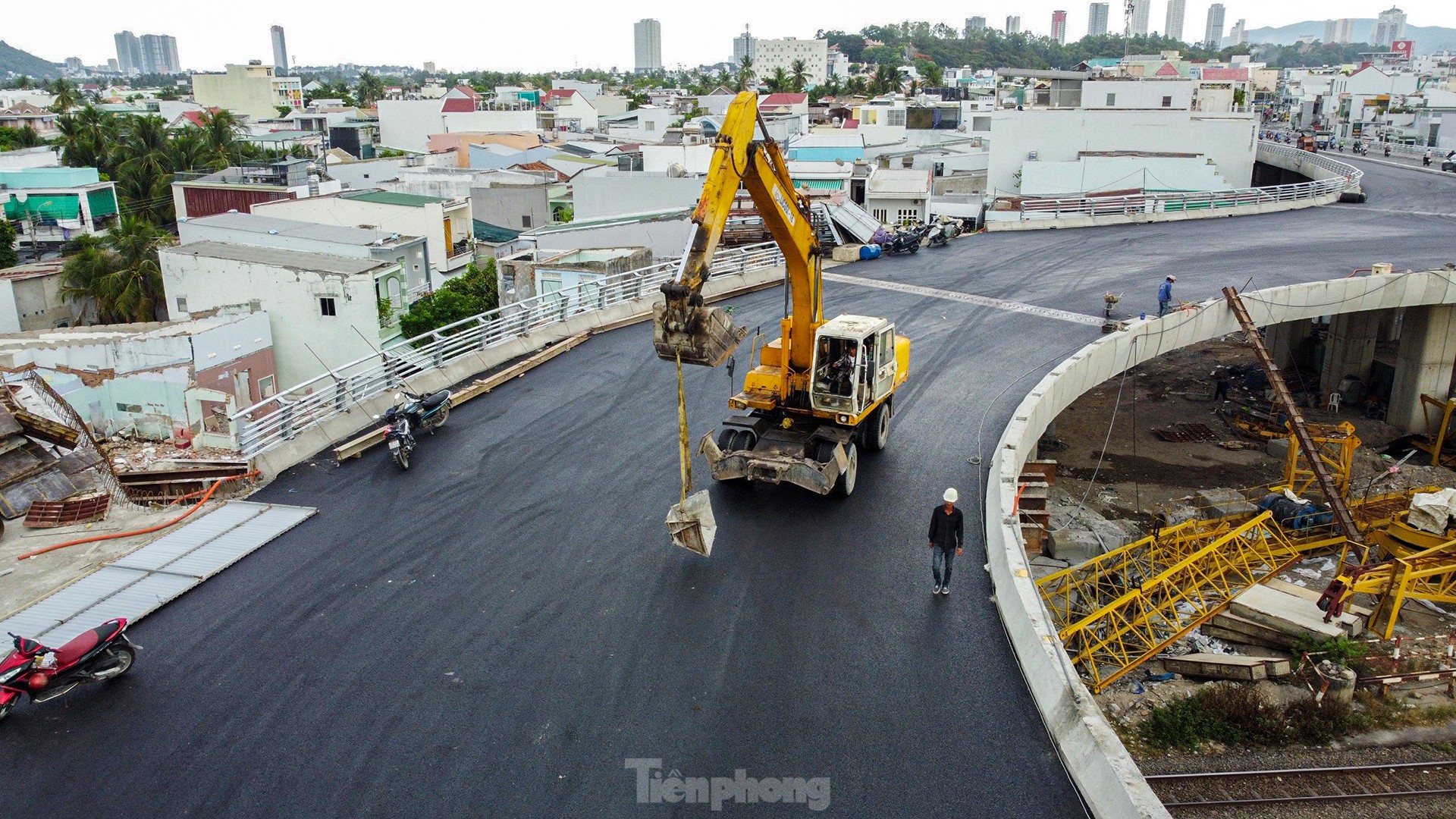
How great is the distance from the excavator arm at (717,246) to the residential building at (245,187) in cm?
3996

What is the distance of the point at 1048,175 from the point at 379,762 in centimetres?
4498

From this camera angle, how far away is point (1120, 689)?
14133 millimetres

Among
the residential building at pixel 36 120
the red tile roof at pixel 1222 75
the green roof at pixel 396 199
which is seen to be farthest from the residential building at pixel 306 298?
the red tile roof at pixel 1222 75

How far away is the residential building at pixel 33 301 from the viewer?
40.5 metres

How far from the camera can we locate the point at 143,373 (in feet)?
80.6

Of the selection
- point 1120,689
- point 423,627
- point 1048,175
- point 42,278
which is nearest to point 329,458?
point 423,627

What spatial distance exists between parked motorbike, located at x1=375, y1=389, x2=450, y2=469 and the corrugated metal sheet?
70.3 inches

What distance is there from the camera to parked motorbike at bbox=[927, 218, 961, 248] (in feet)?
114

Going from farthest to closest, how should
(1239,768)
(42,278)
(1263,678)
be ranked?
(42,278), (1263,678), (1239,768)

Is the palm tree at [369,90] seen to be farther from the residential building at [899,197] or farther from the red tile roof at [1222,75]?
the residential building at [899,197]

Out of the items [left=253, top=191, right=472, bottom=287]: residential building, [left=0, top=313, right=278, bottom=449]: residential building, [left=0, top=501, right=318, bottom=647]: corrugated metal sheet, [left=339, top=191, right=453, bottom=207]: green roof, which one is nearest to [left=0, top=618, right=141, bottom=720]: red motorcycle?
[left=0, top=501, right=318, bottom=647]: corrugated metal sheet

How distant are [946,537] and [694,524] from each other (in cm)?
296

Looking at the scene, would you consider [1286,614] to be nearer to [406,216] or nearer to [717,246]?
[717,246]

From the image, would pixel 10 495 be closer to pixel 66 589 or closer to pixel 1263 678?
pixel 66 589
